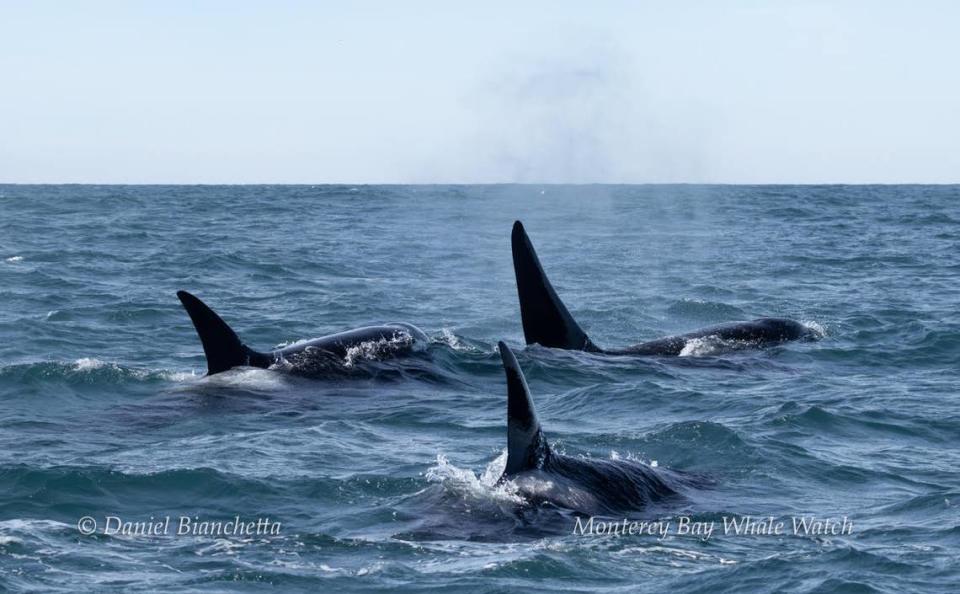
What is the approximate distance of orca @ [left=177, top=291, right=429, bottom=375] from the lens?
61.5 ft

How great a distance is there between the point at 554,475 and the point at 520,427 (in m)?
0.68

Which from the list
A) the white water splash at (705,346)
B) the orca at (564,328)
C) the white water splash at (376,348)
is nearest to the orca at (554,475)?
the white water splash at (376,348)

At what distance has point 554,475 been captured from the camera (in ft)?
39.8

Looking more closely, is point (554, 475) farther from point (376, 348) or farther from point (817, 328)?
point (817, 328)

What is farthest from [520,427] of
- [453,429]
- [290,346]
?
[290,346]

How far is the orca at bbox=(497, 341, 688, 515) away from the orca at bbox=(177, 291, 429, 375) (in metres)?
7.73

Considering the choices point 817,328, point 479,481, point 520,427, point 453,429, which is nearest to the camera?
point 520,427

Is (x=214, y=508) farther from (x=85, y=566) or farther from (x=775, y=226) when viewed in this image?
(x=775, y=226)

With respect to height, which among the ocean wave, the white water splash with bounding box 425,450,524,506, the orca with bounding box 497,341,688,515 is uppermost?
the orca with bounding box 497,341,688,515

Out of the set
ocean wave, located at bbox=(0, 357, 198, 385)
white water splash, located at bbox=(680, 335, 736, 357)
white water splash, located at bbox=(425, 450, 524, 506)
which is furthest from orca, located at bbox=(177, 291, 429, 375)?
white water splash, located at bbox=(425, 450, 524, 506)

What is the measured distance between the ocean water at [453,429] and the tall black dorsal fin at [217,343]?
34 centimetres

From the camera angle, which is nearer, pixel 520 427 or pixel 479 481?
pixel 520 427

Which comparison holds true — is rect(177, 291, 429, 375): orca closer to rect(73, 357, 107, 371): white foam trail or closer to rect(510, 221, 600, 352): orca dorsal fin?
rect(73, 357, 107, 371): white foam trail

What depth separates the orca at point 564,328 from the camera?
21.0m
